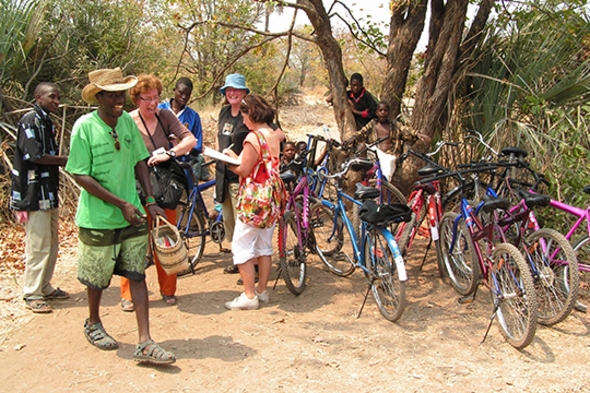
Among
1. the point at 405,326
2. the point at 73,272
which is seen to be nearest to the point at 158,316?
the point at 73,272

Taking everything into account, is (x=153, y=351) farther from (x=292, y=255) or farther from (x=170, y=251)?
(x=292, y=255)

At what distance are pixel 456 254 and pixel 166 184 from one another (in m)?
2.77

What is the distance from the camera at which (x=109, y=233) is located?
3.54 meters

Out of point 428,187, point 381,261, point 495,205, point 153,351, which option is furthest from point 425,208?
point 153,351

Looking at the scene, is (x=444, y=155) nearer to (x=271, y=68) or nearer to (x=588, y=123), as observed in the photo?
(x=588, y=123)

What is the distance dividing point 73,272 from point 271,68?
11874 millimetres

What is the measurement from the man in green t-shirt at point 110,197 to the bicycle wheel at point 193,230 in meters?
1.82

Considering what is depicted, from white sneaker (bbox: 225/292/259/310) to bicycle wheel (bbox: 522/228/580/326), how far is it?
92.6 inches

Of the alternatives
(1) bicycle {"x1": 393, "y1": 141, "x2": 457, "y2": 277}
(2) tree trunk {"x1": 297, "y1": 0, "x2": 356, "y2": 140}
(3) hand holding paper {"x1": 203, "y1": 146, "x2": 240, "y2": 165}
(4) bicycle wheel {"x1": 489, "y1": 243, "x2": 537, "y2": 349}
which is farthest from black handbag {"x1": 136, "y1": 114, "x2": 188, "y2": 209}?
(2) tree trunk {"x1": 297, "y1": 0, "x2": 356, "y2": 140}

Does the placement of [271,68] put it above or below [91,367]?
above

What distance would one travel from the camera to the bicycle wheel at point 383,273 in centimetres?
438

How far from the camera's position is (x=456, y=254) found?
16.6 feet

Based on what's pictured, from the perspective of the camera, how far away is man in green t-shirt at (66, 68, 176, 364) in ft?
11.2

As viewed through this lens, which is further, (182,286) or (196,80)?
(196,80)
